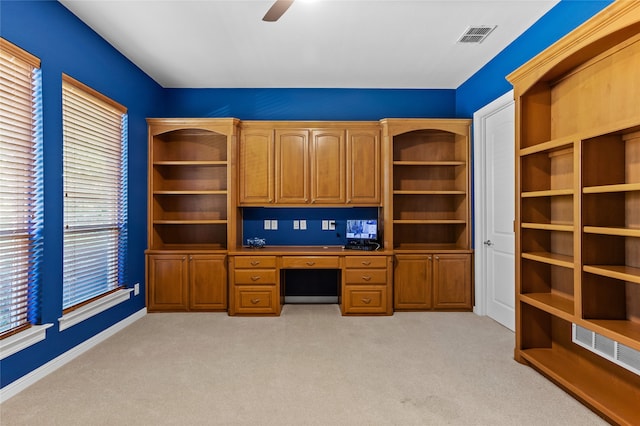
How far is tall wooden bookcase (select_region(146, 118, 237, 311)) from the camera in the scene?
410 centimetres

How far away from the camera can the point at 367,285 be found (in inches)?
157

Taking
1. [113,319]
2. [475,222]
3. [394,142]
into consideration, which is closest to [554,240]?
[475,222]

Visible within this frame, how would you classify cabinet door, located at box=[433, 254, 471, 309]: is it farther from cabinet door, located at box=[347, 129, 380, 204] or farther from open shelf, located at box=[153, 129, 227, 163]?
open shelf, located at box=[153, 129, 227, 163]

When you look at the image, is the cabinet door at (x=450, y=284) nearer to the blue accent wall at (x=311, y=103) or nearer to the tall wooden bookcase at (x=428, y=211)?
the tall wooden bookcase at (x=428, y=211)

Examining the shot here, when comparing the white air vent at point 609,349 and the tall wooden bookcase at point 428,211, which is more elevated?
the tall wooden bookcase at point 428,211

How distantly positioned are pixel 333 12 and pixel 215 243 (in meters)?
3.12

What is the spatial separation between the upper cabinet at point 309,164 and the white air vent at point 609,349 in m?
2.41

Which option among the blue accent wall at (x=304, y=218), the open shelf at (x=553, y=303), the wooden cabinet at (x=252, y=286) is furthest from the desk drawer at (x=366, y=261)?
the open shelf at (x=553, y=303)

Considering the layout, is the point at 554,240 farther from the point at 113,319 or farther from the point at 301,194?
the point at 113,319

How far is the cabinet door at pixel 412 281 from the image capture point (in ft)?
13.5

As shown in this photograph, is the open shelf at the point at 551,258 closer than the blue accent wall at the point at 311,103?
Yes

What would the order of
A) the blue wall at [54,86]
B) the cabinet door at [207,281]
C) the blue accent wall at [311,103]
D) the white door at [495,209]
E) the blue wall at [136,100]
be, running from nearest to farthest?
the blue wall at [54,86]
the blue wall at [136,100]
the white door at [495,209]
the cabinet door at [207,281]
the blue accent wall at [311,103]

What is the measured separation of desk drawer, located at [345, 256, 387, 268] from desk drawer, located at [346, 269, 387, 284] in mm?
60

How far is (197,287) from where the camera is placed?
4098 mm
